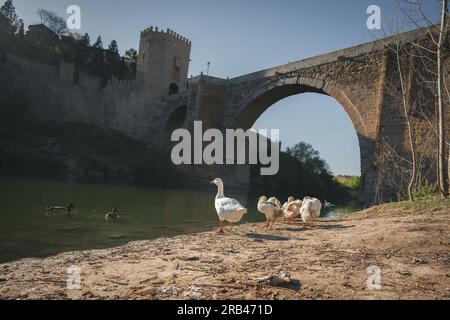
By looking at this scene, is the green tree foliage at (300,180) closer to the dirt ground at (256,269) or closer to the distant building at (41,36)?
the dirt ground at (256,269)

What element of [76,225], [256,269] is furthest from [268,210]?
[76,225]

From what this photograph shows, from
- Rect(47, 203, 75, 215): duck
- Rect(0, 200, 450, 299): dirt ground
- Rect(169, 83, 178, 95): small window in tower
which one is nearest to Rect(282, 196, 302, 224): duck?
Rect(0, 200, 450, 299): dirt ground

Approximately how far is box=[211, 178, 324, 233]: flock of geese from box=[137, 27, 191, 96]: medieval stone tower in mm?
36269

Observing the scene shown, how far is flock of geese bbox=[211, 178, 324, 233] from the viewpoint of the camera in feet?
23.4

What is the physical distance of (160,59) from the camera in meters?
42.3

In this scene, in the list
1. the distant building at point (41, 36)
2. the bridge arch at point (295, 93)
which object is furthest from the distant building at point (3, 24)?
the bridge arch at point (295, 93)

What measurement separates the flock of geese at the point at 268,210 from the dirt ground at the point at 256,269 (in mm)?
839

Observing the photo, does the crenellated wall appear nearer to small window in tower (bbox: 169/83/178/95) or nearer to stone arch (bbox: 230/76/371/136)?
stone arch (bbox: 230/76/371/136)

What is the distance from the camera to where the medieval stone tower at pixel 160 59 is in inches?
1652

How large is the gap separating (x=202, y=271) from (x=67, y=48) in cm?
5200

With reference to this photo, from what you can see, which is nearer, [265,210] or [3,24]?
[265,210]

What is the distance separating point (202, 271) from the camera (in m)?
3.97

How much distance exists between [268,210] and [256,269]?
13.4 feet

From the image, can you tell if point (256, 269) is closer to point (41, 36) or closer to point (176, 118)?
point (176, 118)
